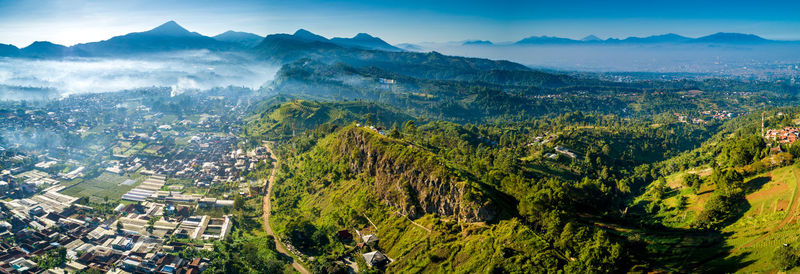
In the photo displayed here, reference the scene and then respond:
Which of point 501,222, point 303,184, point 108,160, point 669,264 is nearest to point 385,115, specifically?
point 303,184

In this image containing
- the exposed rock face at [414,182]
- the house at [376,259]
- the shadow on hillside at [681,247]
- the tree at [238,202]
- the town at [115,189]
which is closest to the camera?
the shadow on hillside at [681,247]

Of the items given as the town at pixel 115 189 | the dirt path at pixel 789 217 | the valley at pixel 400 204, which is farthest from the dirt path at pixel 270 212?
the dirt path at pixel 789 217

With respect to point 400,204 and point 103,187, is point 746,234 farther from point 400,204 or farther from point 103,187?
point 103,187

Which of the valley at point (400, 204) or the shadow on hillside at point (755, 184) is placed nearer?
the valley at point (400, 204)

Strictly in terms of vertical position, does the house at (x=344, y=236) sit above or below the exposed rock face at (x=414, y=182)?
below

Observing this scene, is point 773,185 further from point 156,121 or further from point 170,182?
point 156,121

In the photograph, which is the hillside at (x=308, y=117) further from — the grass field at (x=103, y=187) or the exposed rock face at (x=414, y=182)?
the exposed rock face at (x=414, y=182)

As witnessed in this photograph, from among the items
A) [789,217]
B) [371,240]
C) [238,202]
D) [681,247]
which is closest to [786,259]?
[681,247]
